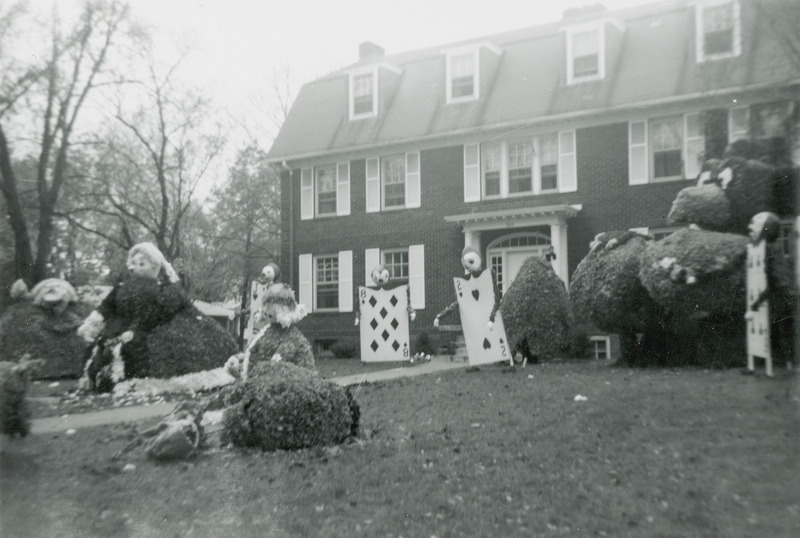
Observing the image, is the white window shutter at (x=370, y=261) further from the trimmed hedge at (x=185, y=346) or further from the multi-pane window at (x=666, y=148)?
the trimmed hedge at (x=185, y=346)

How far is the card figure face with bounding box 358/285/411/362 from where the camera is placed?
1367 cm

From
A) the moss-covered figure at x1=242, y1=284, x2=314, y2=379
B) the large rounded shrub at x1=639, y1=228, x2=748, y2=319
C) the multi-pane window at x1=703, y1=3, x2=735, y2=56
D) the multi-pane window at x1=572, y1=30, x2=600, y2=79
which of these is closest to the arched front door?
the multi-pane window at x1=572, y1=30, x2=600, y2=79

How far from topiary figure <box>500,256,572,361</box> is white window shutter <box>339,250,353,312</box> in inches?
335

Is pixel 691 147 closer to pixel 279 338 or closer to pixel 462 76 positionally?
pixel 462 76

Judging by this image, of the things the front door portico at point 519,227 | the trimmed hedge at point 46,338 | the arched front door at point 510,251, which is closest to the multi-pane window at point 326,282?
the front door portico at point 519,227

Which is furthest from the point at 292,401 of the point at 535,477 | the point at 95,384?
the point at 95,384

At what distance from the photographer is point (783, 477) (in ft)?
13.8

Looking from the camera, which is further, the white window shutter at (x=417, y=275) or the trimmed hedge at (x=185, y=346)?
the white window shutter at (x=417, y=275)

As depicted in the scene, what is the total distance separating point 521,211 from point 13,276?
37.6 feet

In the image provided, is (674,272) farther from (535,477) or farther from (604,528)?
(604,528)

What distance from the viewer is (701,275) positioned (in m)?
8.38

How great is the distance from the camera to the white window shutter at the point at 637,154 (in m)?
15.0

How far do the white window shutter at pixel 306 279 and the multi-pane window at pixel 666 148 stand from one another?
30.4 feet

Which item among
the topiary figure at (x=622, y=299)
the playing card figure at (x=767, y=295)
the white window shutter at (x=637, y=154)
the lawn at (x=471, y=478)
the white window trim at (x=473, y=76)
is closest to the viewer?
Answer: the lawn at (x=471, y=478)
